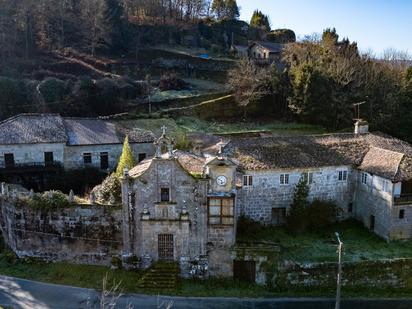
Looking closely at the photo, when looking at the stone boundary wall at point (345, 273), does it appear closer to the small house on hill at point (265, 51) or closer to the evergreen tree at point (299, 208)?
the evergreen tree at point (299, 208)

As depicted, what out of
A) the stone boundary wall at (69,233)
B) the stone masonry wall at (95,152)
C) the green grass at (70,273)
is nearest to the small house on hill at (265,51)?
the stone masonry wall at (95,152)

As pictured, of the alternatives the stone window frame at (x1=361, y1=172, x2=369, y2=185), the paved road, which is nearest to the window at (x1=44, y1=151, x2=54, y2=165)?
the paved road

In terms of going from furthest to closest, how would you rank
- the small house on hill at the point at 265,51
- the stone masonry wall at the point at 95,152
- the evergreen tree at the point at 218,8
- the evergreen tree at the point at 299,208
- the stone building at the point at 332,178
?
the evergreen tree at the point at 218,8 < the small house on hill at the point at 265,51 < the stone masonry wall at the point at 95,152 < the evergreen tree at the point at 299,208 < the stone building at the point at 332,178

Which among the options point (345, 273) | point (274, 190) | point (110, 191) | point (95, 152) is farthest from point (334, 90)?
point (110, 191)

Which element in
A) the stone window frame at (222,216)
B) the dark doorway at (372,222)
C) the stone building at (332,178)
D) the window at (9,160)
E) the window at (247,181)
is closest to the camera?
the stone window frame at (222,216)

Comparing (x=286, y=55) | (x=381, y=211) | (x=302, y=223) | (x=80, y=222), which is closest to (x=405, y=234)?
(x=381, y=211)
